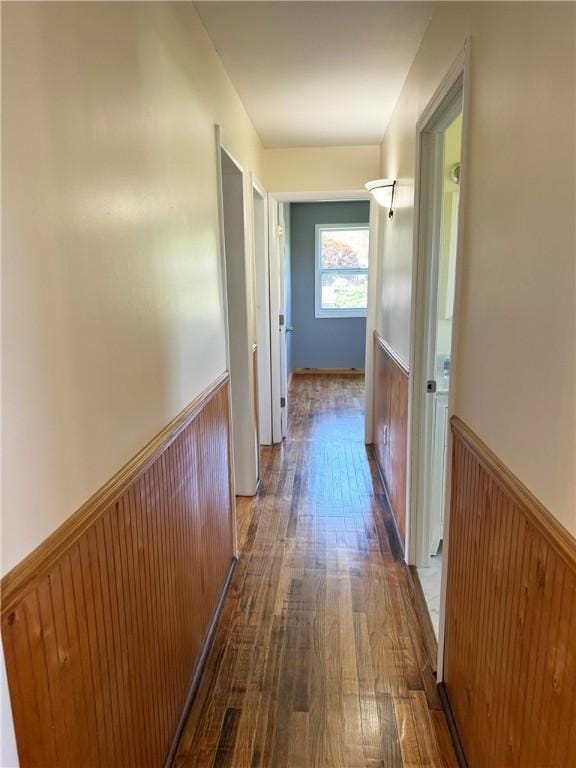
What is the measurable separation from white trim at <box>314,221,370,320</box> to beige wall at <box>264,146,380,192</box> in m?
3.22

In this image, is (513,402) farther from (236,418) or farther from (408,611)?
(236,418)

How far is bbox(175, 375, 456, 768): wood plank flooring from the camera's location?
5.02ft

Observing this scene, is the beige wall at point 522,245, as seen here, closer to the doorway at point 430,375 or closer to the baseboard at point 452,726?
the doorway at point 430,375

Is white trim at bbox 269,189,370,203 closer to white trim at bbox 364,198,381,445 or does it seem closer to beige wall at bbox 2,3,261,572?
white trim at bbox 364,198,381,445

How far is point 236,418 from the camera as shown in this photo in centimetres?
319

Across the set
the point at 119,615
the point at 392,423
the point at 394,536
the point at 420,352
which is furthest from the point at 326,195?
the point at 119,615

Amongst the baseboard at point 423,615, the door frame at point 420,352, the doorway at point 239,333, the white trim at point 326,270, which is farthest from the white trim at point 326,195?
the white trim at point 326,270

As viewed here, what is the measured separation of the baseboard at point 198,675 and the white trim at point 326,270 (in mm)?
5218

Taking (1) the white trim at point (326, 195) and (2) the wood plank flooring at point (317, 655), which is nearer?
(2) the wood plank flooring at point (317, 655)

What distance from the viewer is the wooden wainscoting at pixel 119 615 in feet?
2.62

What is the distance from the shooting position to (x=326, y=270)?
7039 mm

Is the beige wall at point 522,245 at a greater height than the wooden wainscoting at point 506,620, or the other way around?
the beige wall at point 522,245

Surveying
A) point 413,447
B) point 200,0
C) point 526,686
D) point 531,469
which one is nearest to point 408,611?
point 413,447

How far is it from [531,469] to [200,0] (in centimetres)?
184
